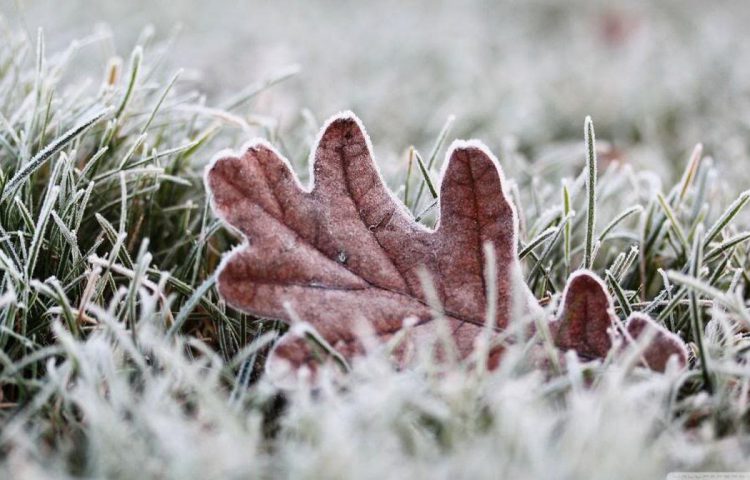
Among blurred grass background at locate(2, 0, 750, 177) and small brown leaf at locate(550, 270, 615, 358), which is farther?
blurred grass background at locate(2, 0, 750, 177)

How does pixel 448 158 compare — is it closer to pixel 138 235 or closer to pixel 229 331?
pixel 229 331

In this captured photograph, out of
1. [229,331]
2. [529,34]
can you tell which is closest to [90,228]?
[229,331]

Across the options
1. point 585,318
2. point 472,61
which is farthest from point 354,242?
point 472,61

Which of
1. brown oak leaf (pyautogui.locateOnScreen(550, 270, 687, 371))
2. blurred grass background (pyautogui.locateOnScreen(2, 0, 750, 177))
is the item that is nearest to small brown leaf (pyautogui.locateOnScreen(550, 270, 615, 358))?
brown oak leaf (pyautogui.locateOnScreen(550, 270, 687, 371))

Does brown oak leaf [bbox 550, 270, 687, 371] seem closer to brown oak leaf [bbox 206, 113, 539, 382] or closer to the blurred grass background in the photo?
brown oak leaf [bbox 206, 113, 539, 382]

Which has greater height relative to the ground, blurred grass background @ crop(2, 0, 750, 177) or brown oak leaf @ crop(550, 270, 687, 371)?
blurred grass background @ crop(2, 0, 750, 177)

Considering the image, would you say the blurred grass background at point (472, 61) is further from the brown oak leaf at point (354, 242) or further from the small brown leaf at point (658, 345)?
the small brown leaf at point (658, 345)
